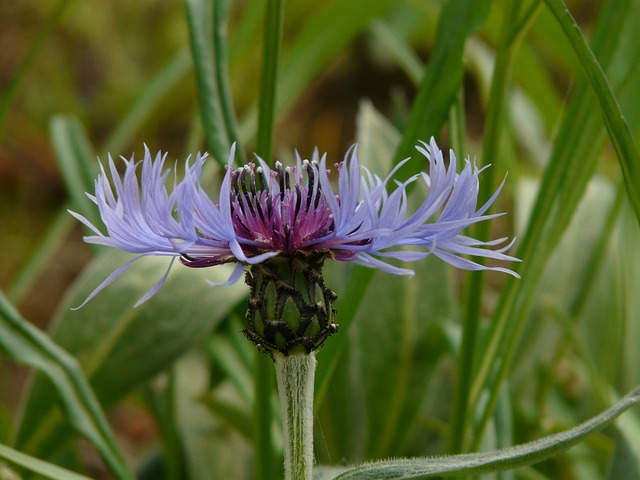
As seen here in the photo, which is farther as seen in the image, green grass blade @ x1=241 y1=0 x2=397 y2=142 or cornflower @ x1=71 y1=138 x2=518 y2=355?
green grass blade @ x1=241 y1=0 x2=397 y2=142

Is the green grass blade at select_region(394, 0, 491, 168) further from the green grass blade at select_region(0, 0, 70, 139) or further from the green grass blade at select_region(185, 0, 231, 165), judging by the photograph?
the green grass blade at select_region(0, 0, 70, 139)

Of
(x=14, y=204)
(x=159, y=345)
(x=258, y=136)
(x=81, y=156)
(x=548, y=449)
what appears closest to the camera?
(x=548, y=449)

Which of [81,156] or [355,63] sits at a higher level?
[355,63]

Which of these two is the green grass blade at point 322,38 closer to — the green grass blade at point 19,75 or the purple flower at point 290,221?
the green grass blade at point 19,75

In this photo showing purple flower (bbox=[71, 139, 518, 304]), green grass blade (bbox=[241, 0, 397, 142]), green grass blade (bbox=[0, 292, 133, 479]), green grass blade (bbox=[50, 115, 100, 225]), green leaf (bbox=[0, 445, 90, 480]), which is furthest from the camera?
green grass blade (bbox=[241, 0, 397, 142])

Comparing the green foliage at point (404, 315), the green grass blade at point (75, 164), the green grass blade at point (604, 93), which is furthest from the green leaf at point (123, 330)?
the green grass blade at point (604, 93)

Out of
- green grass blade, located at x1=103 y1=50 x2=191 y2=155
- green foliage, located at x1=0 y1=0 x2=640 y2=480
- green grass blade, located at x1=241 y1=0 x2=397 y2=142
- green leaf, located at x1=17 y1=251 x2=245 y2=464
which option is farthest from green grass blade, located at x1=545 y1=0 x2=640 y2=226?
green grass blade, located at x1=103 y1=50 x2=191 y2=155

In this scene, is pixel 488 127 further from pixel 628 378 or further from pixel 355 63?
pixel 355 63

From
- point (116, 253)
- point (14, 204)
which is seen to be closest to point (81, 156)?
point (116, 253)
